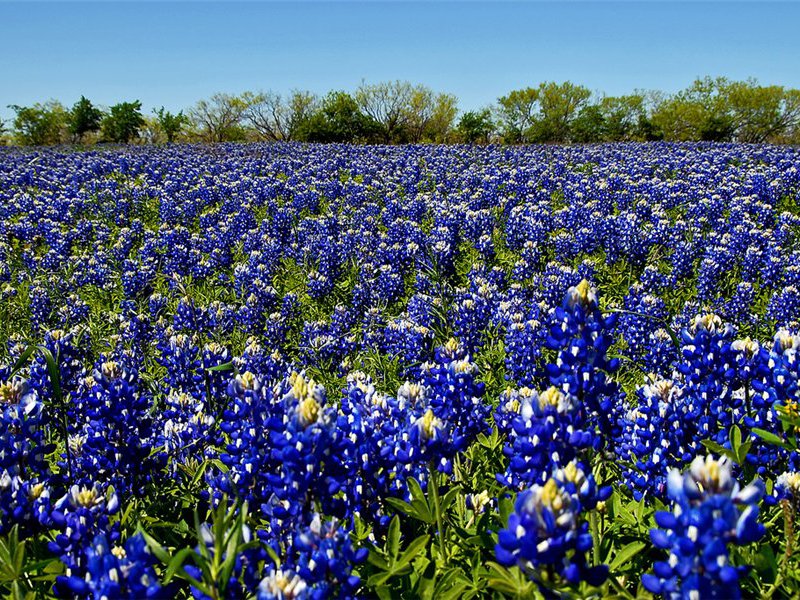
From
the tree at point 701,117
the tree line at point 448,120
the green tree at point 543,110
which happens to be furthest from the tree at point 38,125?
the tree at point 701,117

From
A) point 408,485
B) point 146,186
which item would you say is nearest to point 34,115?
point 146,186

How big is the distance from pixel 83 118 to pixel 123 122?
24.4ft

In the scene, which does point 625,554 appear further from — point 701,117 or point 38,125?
point 38,125

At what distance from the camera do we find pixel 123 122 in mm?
50094

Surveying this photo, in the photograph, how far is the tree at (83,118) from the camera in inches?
2122

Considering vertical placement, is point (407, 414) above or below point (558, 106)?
below

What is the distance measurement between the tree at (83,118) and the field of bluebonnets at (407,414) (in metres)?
51.0

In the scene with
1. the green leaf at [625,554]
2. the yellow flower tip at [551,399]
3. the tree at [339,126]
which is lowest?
the green leaf at [625,554]

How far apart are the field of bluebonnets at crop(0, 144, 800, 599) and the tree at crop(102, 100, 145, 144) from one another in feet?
147

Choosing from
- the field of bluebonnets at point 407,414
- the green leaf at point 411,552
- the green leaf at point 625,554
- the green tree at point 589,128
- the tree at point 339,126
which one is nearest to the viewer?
the field of bluebonnets at point 407,414

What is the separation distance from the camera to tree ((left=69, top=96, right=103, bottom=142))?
177ft

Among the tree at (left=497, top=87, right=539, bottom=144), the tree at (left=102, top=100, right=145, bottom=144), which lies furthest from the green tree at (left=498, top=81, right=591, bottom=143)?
the tree at (left=102, top=100, right=145, bottom=144)

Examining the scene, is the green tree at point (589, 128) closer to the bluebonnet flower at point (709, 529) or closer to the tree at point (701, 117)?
the tree at point (701, 117)

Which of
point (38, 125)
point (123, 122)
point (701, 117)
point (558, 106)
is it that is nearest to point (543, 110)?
point (558, 106)
